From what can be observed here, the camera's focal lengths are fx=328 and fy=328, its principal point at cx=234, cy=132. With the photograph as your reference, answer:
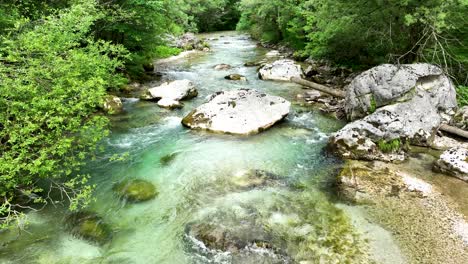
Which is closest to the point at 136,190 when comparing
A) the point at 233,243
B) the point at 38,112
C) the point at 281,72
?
the point at 38,112

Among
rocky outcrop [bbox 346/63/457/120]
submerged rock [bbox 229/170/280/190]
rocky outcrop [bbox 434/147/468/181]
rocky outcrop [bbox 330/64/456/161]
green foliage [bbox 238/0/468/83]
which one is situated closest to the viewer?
rocky outcrop [bbox 434/147/468/181]

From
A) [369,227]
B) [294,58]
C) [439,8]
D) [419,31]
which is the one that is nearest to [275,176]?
[369,227]

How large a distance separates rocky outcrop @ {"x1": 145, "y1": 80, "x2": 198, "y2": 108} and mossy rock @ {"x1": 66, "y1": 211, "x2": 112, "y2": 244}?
7485 millimetres

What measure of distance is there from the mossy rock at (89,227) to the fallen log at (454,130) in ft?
33.7

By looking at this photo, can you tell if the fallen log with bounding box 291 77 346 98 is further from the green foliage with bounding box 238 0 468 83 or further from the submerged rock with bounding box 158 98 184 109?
the submerged rock with bounding box 158 98 184 109

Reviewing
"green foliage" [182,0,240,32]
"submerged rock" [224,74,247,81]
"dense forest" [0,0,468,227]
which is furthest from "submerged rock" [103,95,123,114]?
"green foliage" [182,0,240,32]

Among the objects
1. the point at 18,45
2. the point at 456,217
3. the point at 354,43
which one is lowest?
the point at 456,217

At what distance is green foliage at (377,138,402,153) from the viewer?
366 inches

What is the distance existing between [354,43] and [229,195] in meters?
12.9

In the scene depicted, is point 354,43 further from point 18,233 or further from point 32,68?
point 18,233

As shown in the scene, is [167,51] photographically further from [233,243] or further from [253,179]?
[233,243]

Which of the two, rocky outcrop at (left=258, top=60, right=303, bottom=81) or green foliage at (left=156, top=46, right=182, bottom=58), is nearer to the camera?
rocky outcrop at (left=258, top=60, right=303, bottom=81)

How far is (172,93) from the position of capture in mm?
Result: 14844

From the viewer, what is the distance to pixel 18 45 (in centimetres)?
753
